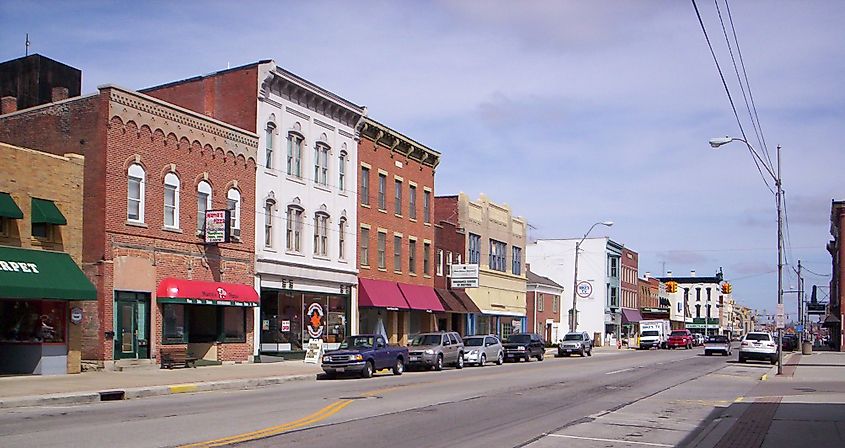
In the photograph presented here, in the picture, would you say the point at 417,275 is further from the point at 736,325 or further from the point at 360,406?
the point at 736,325

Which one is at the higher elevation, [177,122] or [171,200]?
[177,122]

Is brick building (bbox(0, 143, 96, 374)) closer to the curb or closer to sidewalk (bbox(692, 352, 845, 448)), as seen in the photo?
the curb

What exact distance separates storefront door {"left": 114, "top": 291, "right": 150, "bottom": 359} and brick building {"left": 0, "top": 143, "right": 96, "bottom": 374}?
60.4 inches

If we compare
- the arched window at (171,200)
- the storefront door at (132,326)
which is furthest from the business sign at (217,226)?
the storefront door at (132,326)

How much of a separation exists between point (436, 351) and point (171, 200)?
12.4m

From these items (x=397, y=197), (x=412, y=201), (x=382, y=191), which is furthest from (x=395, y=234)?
(x=412, y=201)

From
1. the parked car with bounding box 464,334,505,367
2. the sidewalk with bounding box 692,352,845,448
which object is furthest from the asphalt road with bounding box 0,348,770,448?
the parked car with bounding box 464,334,505,367

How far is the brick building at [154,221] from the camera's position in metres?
30.4

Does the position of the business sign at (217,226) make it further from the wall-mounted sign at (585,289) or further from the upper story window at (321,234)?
the wall-mounted sign at (585,289)

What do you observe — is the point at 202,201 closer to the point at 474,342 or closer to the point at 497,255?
the point at 474,342

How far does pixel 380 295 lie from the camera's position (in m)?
47.5

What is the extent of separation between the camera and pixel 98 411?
19.2 m

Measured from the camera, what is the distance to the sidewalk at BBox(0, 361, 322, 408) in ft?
71.5

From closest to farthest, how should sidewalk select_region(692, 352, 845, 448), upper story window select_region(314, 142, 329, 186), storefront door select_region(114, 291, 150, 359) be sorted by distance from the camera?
sidewalk select_region(692, 352, 845, 448) → storefront door select_region(114, 291, 150, 359) → upper story window select_region(314, 142, 329, 186)
